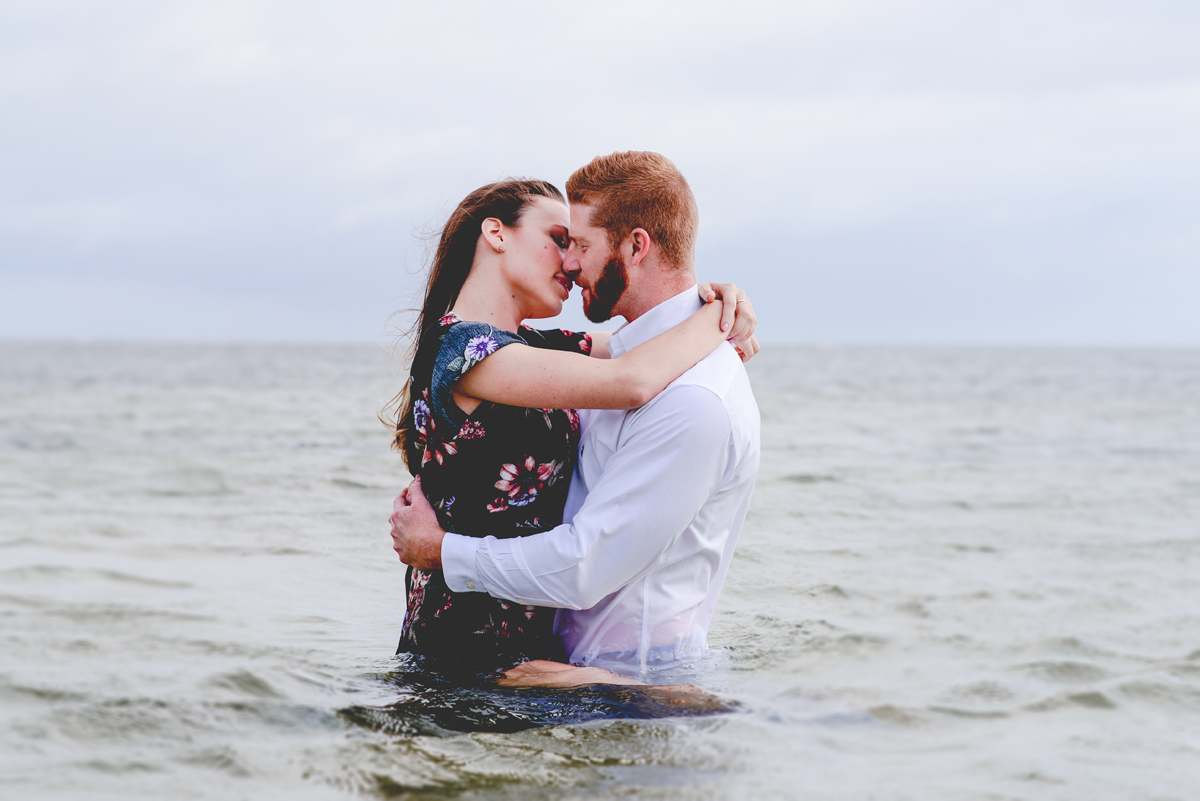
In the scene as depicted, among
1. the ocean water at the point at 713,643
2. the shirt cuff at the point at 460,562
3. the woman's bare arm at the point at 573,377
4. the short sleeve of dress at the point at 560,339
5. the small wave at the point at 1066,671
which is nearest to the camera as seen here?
the ocean water at the point at 713,643

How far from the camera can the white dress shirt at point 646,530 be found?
3.14 meters

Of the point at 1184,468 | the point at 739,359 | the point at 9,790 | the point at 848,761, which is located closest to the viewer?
the point at 9,790

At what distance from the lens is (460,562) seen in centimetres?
327

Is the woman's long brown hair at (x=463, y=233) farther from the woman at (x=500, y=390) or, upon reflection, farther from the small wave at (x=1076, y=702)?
the small wave at (x=1076, y=702)

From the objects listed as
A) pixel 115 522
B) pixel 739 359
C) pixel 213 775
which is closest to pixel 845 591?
pixel 739 359

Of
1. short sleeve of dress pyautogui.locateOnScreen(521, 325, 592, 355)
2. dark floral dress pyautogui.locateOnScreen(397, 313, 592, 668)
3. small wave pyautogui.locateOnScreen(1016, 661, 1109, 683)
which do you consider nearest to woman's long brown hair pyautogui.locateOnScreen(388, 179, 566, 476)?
dark floral dress pyautogui.locateOnScreen(397, 313, 592, 668)

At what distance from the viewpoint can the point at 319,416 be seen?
19.6 meters

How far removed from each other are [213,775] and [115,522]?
636 centimetres

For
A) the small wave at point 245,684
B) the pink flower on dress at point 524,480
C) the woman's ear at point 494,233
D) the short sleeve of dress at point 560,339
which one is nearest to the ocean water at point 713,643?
the small wave at point 245,684

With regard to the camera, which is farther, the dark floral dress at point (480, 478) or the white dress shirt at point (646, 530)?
the dark floral dress at point (480, 478)

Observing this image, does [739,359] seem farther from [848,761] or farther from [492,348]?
[848,761]

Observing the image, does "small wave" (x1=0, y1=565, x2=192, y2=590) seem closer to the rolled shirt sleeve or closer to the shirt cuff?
the shirt cuff

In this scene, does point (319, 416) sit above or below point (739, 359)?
below

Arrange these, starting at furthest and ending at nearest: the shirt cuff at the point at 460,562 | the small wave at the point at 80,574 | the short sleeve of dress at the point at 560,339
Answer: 1. the small wave at the point at 80,574
2. the short sleeve of dress at the point at 560,339
3. the shirt cuff at the point at 460,562
